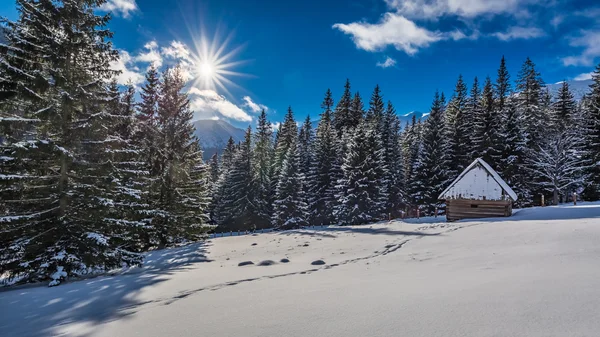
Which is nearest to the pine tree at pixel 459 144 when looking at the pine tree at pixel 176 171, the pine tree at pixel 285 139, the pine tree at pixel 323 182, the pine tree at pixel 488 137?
the pine tree at pixel 488 137

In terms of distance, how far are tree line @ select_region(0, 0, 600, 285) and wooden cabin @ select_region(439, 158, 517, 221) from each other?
14.6m

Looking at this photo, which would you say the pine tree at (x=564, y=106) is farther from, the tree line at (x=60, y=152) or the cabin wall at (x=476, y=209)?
the tree line at (x=60, y=152)

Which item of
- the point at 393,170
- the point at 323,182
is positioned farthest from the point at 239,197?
the point at 393,170

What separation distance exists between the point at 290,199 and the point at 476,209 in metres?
24.4

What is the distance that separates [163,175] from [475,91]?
45587mm

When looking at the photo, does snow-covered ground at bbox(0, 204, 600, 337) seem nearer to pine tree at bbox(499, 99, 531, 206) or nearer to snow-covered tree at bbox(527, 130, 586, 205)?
snow-covered tree at bbox(527, 130, 586, 205)

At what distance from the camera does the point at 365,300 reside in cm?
418

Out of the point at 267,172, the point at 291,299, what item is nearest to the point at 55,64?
the point at 291,299

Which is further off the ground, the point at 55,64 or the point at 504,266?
the point at 55,64

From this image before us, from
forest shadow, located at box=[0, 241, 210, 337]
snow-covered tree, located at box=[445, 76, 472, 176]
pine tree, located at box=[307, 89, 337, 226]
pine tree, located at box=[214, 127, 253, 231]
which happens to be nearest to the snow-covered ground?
forest shadow, located at box=[0, 241, 210, 337]

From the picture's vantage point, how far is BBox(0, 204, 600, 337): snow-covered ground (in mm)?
2998

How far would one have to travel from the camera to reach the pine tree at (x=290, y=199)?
40312mm

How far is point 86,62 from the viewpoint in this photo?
12750 millimetres

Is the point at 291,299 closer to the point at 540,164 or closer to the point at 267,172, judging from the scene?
the point at 540,164
